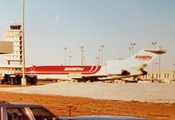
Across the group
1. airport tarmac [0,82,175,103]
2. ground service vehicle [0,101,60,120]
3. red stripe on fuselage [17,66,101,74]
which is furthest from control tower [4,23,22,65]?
ground service vehicle [0,101,60,120]

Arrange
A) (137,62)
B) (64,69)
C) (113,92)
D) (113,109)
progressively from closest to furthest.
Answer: (113,109)
(113,92)
(137,62)
(64,69)

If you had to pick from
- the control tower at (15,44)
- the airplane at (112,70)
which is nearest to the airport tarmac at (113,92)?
the airplane at (112,70)

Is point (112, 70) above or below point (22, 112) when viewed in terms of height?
below

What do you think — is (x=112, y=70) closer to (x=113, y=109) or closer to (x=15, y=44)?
(x=113, y=109)

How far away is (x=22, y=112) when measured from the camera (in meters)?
6.11

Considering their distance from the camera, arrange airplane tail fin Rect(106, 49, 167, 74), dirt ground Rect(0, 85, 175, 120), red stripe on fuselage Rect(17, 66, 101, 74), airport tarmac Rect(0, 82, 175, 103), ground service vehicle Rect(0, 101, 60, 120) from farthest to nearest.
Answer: red stripe on fuselage Rect(17, 66, 101, 74) < airplane tail fin Rect(106, 49, 167, 74) < airport tarmac Rect(0, 82, 175, 103) < dirt ground Rect(0, 85, 175, 120) < ground service vehicle Rect(0, 101, 60, 120)

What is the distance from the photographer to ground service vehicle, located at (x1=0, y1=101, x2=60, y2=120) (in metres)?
5.88

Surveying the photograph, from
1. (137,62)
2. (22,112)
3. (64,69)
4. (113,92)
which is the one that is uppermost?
(22,112)

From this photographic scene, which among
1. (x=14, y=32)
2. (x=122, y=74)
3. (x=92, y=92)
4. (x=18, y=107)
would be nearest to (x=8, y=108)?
(x=18, y=107)

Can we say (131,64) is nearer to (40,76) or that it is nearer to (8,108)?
(40,76)

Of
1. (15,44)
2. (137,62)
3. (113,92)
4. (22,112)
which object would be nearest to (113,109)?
(113,92)

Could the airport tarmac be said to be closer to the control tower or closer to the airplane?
the airplane

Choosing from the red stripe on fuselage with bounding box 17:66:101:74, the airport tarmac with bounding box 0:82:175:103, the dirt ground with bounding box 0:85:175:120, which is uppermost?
the dirt ground with bounding box 0:85:175:120

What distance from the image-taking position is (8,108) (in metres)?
5.96
